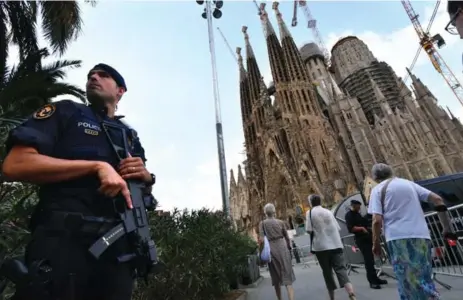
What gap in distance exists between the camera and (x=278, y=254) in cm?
521

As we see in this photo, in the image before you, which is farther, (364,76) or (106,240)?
(364,76)

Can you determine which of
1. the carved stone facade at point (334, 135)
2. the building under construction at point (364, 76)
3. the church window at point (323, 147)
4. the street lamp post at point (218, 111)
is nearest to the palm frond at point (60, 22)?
the street lamp post at point (218, 111)

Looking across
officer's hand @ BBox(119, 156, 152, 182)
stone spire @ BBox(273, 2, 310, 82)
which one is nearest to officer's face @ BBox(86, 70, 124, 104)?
officer's hand @ BBox(119, 156, 152, 182)

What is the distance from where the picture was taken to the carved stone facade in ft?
106

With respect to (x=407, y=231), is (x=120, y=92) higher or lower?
higher

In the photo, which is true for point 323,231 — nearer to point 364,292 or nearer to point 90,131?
point 364,292

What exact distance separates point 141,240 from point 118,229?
13 cm

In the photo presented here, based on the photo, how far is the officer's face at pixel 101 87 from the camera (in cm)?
160

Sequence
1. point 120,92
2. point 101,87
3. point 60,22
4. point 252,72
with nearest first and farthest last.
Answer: point 101,87 → point 120,92 → point 60,22 → point 252,72

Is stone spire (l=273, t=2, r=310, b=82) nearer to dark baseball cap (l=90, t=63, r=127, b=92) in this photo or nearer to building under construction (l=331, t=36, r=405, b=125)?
building under construction (l=331, t=36, r=405, b=125)

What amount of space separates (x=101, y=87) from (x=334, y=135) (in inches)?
1514

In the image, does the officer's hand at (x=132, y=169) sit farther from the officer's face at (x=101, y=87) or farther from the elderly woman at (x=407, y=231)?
the elderly woman at (x=407, y=231)

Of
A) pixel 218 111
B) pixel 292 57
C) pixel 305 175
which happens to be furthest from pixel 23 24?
pixel 292 57

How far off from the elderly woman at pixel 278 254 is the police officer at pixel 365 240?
165cm
